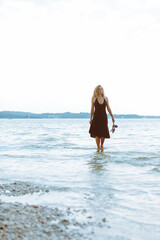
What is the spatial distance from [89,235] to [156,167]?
4048mm

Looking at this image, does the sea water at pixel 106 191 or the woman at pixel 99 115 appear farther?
the woman at pixel 99 115

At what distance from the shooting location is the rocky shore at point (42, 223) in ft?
8.53

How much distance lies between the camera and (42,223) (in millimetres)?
2879

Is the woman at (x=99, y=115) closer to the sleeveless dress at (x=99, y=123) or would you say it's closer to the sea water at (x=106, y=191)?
the sleeveless dress at (x=99, y=123)

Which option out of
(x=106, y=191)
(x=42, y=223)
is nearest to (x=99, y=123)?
(x=106, y=191)

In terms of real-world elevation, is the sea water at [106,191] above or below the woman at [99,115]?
below

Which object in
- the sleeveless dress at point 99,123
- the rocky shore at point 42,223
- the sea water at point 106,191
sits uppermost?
the sleeveless dress at point 99,123

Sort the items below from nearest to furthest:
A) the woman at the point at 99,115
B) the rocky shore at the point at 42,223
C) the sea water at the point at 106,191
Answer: the rocky shore at the point at 42,223, the sea water at the point at 106,191, the woman at the point at 99,115

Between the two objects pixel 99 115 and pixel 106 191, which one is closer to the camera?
pixel 106 191

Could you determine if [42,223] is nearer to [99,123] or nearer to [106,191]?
[106,191]

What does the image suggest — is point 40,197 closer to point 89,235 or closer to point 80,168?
point 89,235

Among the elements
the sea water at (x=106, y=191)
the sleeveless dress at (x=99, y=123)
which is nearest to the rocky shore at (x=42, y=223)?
the sea water at (x=106, y=191)

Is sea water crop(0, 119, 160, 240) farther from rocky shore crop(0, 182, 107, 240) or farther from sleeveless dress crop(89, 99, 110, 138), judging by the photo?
sleeveless dress crop(89, 99, 110, 138)

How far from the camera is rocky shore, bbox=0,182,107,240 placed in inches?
102
